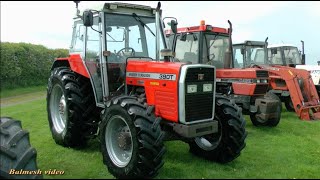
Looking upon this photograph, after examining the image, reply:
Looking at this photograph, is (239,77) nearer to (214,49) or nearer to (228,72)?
(228,72)

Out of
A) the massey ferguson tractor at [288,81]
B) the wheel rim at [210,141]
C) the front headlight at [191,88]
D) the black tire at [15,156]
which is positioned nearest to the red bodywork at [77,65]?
the front headlight at [191,88]

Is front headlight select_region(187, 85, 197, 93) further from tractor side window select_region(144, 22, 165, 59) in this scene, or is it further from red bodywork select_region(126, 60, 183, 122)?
tractor side window select_region(144, 22, 165, 59)

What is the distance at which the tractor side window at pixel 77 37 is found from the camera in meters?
6.65

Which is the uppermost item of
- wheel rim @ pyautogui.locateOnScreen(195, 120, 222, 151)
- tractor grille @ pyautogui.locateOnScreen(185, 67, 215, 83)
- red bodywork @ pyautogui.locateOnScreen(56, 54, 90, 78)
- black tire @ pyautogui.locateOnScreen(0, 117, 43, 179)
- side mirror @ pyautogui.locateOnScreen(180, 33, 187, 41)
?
side mirror @ pyautogui.locateOnScreen(180, 33, 187, 41)

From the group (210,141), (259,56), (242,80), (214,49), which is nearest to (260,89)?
(242,80)

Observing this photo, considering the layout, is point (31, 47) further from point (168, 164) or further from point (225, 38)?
point (168, 164)

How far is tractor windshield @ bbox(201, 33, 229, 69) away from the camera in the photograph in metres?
9.55

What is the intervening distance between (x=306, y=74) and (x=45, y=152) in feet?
27.5

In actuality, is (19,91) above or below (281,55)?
below

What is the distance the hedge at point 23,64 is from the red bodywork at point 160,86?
5875mm

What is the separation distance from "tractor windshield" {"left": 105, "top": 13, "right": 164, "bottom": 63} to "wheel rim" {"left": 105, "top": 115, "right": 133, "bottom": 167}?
4.03ft

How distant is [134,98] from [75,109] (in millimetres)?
1593

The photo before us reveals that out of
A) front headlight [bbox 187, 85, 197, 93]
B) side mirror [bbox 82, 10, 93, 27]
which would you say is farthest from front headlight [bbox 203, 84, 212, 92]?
side mirror [bbox 82, 10, 93, 27]

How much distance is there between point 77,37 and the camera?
690cm
